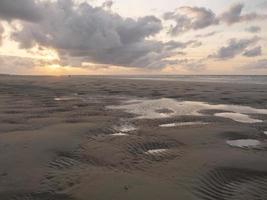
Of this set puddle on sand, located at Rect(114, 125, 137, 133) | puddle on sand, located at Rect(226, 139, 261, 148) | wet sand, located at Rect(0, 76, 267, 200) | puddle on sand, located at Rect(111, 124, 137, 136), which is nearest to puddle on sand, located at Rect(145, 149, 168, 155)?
wet sand, located at Rect(0, 76, 267, 200)

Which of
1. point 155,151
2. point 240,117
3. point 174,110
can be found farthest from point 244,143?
point 174,110

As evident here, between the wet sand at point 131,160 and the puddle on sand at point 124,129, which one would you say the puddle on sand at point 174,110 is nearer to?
the wet sand at point 131,160

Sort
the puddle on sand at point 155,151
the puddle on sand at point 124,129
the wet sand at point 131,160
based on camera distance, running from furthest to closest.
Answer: the puddle on sand at point 124,129
the puddle on sand at point 155,151
the wet sand at point 131,160

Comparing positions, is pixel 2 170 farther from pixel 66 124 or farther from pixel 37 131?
pixel 66 124

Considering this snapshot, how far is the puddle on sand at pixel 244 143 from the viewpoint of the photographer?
37.0 ft

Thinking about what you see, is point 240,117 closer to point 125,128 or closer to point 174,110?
point 174,110

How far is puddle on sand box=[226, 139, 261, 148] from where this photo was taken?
1127cm

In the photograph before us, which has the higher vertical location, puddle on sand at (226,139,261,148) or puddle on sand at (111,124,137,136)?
puddle on sand at (111,124,137,136)

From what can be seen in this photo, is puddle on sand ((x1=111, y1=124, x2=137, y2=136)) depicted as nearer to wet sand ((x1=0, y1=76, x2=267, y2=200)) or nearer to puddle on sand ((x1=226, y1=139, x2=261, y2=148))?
wet sand ((x1=0, y1=76, x2=267, y2=200))

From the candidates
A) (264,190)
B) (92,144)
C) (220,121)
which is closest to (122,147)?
(92,144)

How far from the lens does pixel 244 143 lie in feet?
38.1

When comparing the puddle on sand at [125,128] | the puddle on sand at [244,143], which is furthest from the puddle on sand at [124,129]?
the puddle on sand at [244,143]

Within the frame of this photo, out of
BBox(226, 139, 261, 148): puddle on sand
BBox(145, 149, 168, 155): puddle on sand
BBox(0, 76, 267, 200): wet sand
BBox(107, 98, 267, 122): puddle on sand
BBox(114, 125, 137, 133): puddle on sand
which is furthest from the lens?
BBox(107, 98, 267, 122): puddle on sand

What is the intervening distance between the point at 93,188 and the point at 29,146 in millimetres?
4216
